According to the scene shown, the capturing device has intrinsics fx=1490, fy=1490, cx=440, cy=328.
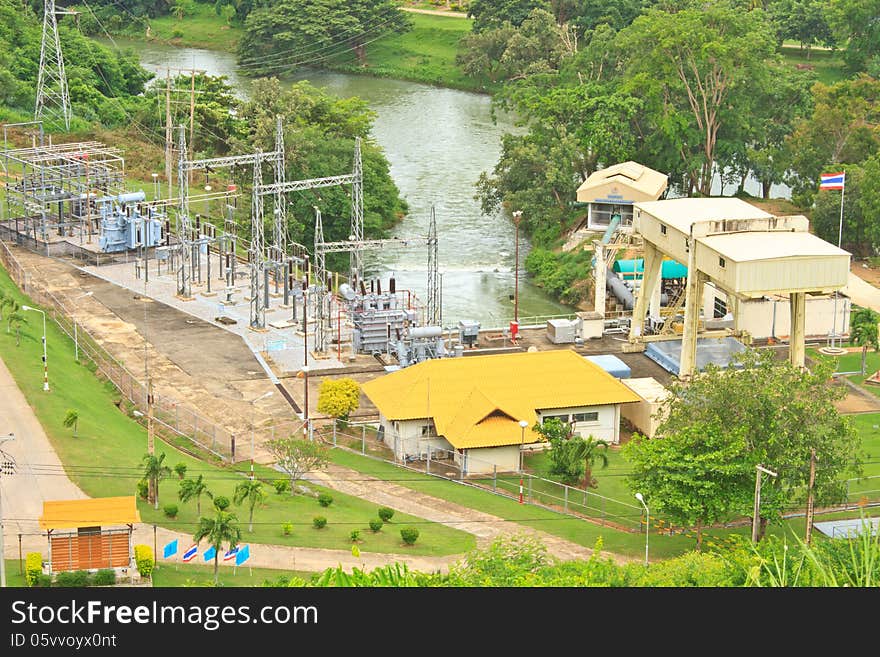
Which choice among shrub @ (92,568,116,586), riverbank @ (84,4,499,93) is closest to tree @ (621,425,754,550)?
shrub @ (92,568,116,586)

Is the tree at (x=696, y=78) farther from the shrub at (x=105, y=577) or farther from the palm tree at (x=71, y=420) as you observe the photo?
the shrub at (x=105, y=577)

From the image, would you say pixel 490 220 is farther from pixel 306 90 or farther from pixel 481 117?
pixel 481 117

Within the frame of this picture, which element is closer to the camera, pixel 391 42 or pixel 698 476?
pixel 698 476

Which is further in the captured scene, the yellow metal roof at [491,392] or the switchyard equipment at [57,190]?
the switchyard equipment at [57,190]

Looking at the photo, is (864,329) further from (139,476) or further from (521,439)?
(139,476)

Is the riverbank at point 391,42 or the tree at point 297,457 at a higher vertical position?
the riverbank at point 391,42

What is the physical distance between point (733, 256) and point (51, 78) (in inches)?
2791

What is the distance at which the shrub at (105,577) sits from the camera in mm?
42750

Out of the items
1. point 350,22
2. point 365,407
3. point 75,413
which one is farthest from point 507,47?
point 75,413

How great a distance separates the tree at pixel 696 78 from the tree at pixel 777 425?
4566cm

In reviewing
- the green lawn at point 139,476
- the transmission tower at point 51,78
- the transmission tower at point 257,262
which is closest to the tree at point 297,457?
the green lawn at point 139,476

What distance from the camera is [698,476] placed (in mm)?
48906

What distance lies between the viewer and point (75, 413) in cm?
5478

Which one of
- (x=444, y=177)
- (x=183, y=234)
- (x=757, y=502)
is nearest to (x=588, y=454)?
(x=757, y=502)
